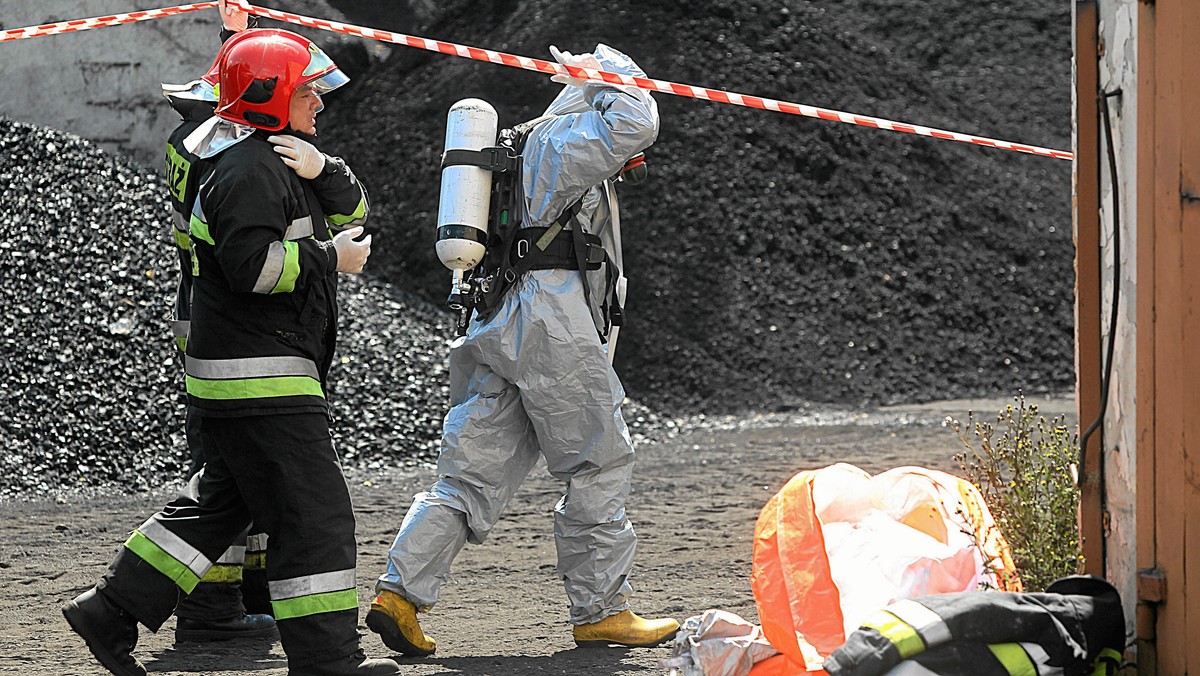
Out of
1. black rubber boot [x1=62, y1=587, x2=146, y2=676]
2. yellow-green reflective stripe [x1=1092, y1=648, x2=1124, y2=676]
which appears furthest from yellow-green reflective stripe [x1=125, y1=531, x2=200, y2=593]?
yellow-green reflective stripe [x1=1092, y1=648, x2=1124, y2=676]

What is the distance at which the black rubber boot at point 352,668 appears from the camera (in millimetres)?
3734

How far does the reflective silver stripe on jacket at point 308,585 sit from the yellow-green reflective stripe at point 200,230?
948 millimetres

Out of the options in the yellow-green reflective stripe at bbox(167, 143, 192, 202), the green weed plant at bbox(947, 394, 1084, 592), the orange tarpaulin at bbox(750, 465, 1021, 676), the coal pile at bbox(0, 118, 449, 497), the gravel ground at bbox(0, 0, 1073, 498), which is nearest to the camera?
the orange tarpaulin at bbox(750, 465, 1021, 676)

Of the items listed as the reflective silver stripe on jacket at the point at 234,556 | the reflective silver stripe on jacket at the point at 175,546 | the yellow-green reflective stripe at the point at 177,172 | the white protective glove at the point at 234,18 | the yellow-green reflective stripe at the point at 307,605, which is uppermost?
the white protective glove at the point at 234,18

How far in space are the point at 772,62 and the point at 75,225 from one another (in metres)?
7.02

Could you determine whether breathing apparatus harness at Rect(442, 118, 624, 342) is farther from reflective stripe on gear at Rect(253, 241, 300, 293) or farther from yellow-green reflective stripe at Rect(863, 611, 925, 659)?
yellow-green reflective stripe at Rect(863, 611, 925, 659)

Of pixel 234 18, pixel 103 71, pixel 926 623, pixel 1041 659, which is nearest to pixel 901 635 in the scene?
pixel 926 623

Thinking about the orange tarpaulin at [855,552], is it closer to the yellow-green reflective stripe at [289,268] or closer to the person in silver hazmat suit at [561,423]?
the person in silver hazmat suit at [561,423]

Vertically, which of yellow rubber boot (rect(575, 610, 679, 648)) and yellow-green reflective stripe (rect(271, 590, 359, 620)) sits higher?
yellow-green reflective stripe (rect(271, 590, 359, 620))

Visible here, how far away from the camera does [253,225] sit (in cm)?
367

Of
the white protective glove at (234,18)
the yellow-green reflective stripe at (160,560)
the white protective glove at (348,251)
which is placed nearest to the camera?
the white protective glove at (348,251)

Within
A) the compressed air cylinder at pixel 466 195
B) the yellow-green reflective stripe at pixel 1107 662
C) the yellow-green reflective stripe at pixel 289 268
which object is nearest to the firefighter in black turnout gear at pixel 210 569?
the compressed air cylinder at pixel 466 195

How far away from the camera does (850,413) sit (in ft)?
35.6

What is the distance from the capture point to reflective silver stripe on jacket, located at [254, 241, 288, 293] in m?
3.67
